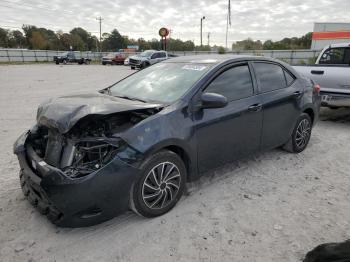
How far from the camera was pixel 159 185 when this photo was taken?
297 cm

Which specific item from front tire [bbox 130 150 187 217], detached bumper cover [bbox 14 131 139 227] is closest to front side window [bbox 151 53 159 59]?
front tire [bbox 130 150 187 217]

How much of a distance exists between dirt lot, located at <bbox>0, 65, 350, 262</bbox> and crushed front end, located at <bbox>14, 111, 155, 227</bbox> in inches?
10.1

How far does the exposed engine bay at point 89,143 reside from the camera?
2.60 m

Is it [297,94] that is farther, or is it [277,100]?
[297,94]

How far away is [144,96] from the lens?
3.50m

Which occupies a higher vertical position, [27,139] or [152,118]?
[152,118]

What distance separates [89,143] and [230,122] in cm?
171

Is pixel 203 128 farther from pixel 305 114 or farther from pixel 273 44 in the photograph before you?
pixel 273 44

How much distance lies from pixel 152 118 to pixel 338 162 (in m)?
3.28

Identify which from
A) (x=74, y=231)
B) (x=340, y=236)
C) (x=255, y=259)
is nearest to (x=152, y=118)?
(x=74, y=231)

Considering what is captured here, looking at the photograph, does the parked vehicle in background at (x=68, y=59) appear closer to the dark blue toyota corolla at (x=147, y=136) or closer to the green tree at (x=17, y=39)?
the dark blue toyota corolla at (x=147, y=136)

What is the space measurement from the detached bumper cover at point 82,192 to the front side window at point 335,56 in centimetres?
750

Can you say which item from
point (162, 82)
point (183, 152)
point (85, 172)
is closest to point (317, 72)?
point (162, 82)

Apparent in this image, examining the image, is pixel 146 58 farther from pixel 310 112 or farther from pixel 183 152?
pixel 183 152
